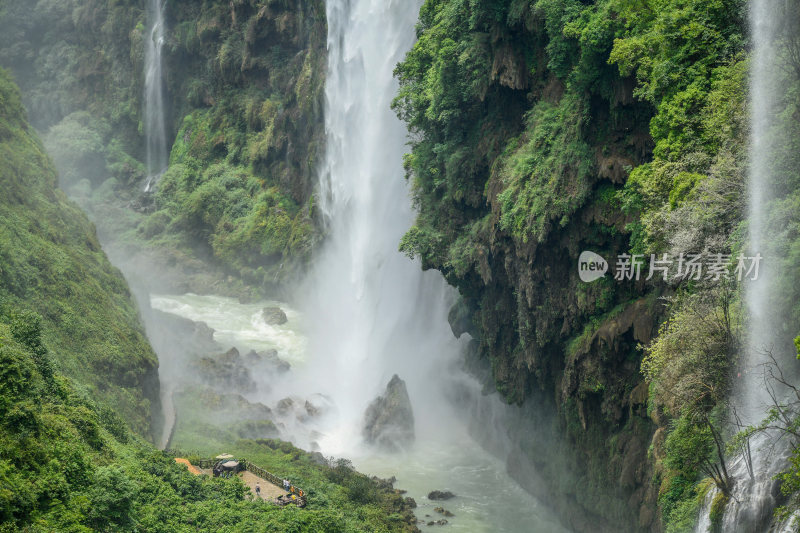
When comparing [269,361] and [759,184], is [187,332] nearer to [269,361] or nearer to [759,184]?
[269,361]

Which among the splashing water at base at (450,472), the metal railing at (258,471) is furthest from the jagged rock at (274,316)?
the metal railing at (258,471)

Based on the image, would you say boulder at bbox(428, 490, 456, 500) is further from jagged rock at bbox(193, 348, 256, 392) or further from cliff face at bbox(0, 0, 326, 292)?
cliff face at bbox(0, 0, 326, 292)

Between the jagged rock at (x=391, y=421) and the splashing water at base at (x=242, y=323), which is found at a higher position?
the splashing water at base at (x=242, y=323)

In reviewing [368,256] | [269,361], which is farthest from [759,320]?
[269,361]

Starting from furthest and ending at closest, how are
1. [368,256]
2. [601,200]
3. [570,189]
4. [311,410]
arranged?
[368,256]
[311,410]
[570,189]
[601,200]

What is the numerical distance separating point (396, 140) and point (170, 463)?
87.7ft

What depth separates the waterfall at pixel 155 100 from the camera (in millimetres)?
73062

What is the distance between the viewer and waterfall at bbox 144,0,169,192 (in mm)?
73062

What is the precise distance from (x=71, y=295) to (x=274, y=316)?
19.6 m

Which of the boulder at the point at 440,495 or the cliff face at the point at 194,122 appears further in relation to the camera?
the cliff face at the point at 194,122

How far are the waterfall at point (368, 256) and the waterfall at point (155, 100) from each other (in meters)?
26.0

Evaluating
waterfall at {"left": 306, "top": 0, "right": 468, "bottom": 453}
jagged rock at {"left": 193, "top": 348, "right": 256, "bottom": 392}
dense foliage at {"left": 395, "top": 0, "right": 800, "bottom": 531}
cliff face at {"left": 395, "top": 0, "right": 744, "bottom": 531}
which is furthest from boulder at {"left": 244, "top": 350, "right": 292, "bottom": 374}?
cliff face at {"left": 395, "top": 0, "right": 744, "bottom": 531}

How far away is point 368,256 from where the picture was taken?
47.0 m

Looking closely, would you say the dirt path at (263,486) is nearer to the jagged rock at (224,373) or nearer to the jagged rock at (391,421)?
the jagged rock at (391,421)
